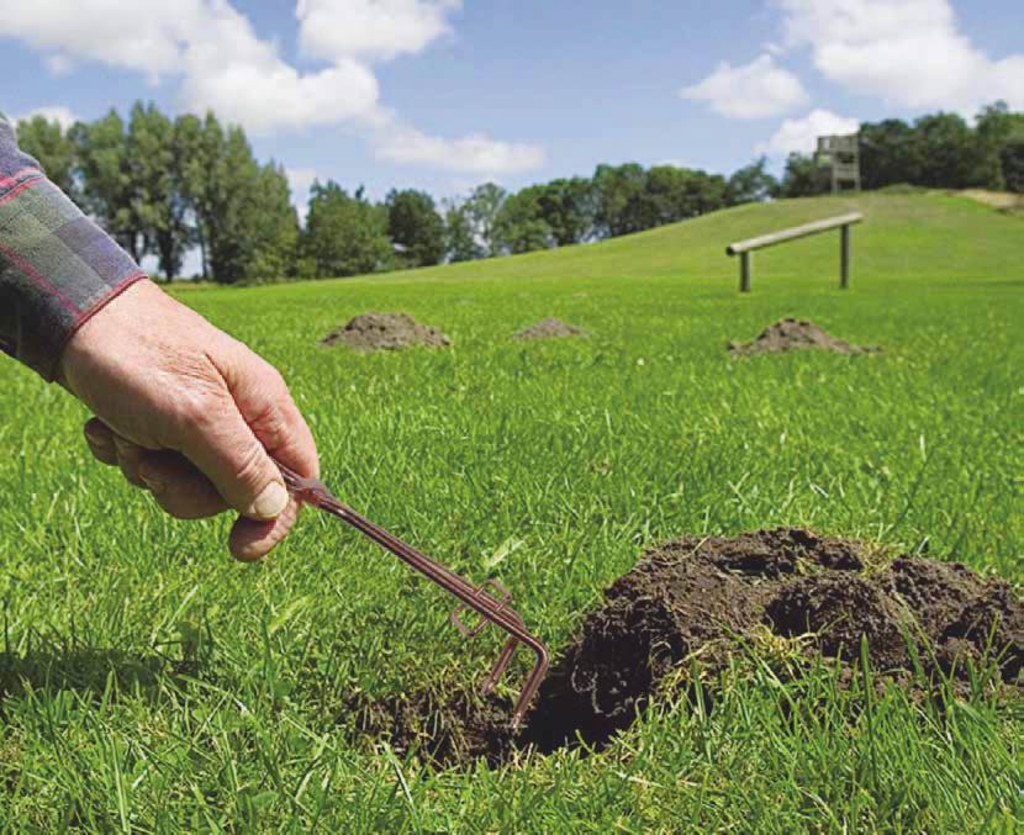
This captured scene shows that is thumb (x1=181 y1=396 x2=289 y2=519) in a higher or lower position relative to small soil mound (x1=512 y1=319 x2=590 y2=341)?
higher

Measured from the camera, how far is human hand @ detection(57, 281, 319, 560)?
64.2 inches

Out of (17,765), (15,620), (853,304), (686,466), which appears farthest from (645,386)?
(853,304)

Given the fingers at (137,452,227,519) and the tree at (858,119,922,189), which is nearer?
the fingers at (137,452,227,519)

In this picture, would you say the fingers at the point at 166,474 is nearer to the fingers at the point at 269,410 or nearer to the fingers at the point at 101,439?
the fingers at the point at 101,439

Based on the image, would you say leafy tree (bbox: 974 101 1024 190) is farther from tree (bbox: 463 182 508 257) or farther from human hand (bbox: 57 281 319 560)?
human hand (bbox: 57 281 319 560)

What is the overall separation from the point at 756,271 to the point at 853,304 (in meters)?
27.8

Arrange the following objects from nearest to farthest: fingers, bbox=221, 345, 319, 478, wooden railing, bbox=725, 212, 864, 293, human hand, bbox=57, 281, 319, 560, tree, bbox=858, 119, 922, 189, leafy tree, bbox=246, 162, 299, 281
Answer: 1. human hand, bbox=57, 281, 319, 560
2. fingers, bbox=221, 345, 319, 478
3. wooden railing, bbox=725, 212, 864, 293
4. leafy tree, bbox=246, 162, 299, 281
5. tree, bbox=858, 119, 922, 189

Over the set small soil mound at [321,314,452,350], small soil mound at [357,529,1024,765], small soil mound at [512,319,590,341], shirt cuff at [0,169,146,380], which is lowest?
small soil mound at [357,529,1024,765]

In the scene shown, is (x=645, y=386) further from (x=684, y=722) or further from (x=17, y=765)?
(x=17, y=765)

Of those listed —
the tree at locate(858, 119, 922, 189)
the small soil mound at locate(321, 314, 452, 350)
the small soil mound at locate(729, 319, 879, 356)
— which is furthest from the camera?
the tree at locate(858, 119, 922, 189)

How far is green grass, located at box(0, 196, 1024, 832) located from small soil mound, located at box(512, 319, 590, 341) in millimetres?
2483

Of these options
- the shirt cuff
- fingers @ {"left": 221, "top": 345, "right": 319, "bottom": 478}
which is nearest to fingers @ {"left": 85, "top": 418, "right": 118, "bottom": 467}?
the shirt cuff

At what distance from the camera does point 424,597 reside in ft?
8.89

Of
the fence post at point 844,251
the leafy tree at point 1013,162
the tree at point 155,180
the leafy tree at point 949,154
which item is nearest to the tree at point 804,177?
the leafy tree at point 949,154
